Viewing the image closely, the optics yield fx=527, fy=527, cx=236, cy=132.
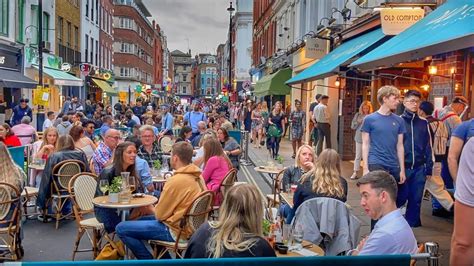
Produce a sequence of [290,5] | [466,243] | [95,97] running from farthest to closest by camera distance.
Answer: [95,97] → [290,5] → [466,243]

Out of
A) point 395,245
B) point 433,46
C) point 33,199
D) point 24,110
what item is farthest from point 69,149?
point 24,110

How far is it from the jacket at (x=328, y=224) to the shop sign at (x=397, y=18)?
6.15 meters

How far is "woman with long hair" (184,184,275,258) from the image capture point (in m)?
3.41

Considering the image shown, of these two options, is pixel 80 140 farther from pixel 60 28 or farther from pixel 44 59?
pixel 60 28

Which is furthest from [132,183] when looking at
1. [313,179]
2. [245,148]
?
[245,148]

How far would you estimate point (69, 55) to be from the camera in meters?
33.0

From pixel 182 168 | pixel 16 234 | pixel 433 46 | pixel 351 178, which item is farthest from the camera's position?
pixel 351 178

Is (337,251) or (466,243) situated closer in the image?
(466,243)

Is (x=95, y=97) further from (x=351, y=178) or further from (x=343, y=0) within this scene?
(x=351, y=178)

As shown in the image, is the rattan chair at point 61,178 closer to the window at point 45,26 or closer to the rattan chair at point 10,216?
the rattan chair at point 10,216

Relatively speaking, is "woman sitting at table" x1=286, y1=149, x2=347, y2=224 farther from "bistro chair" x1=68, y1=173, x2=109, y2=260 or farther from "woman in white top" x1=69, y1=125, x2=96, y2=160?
"woman in white top" x1=69, y1=125, x2=96, y2=160

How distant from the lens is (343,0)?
1725 cm

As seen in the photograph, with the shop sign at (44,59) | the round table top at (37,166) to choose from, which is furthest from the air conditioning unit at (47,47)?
the round table top at (37,166)

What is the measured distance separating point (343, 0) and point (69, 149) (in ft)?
38.0
